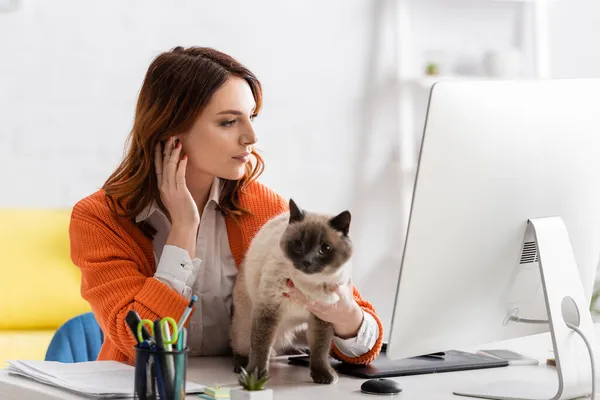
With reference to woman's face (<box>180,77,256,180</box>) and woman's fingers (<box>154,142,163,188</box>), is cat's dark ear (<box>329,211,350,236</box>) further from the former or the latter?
woman's fingers (<box>154,142,163,188</box>)

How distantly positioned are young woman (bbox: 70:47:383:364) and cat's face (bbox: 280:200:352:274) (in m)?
0.24

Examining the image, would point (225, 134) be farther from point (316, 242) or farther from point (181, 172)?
point (316, 242)

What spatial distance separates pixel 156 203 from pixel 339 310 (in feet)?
1.74

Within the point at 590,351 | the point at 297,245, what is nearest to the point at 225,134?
the point at 297,245

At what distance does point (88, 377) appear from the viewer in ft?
4.50

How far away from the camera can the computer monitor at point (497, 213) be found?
115cm

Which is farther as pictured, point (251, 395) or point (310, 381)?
point (310, 381)

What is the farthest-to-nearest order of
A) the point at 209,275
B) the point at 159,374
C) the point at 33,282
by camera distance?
the point at 33,282 → the point at 209,275 → the point at 159,374

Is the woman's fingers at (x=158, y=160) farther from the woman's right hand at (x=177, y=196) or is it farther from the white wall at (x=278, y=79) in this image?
the white wall at (x=278, y=79)

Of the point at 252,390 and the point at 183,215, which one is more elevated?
the point at 183,215

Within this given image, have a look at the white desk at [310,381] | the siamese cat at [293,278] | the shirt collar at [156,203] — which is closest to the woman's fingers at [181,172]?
the shirt collar at [156,203]

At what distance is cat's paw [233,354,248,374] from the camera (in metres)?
1.54

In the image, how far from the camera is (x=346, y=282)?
1.47 m

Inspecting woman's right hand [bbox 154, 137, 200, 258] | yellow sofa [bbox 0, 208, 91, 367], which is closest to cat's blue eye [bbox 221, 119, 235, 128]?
woman's right hand [bbox 154, 137, 200, 258]
